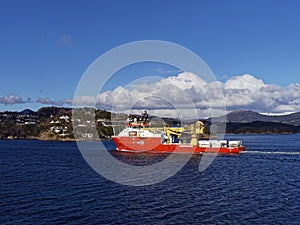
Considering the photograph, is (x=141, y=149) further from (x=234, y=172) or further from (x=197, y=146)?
(x=234, y=172)

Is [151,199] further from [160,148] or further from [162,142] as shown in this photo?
[162,142]

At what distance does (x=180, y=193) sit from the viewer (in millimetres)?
39219

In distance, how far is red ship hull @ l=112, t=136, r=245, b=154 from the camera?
3597 inches

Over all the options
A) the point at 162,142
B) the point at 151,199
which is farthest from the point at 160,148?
the point at 151,199

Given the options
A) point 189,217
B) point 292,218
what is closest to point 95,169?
point 189,217

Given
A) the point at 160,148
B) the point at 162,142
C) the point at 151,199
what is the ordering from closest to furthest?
the point at 151,199, the point at 160,148, the point at 162,142

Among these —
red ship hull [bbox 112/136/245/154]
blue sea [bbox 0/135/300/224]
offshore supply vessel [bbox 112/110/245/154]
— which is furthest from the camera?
offshore supply vessel [bbox 112/110/245/154]

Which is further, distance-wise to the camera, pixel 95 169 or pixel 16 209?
pixel 95 169

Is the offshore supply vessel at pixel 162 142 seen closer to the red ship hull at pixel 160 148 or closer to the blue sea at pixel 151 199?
the red ship hull at pixel 160 148

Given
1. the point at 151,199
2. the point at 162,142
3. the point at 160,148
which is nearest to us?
the point at 151,199

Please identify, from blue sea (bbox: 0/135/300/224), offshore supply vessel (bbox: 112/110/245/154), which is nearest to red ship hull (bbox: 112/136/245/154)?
offshore supply vessel (bbox: 112/110/245/154)

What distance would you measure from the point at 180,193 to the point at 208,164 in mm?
29924

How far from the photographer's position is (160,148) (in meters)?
92.4

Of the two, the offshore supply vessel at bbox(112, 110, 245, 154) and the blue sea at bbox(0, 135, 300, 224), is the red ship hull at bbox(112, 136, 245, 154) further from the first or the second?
the blue sea at bbox(0, 135, 300, 224)
